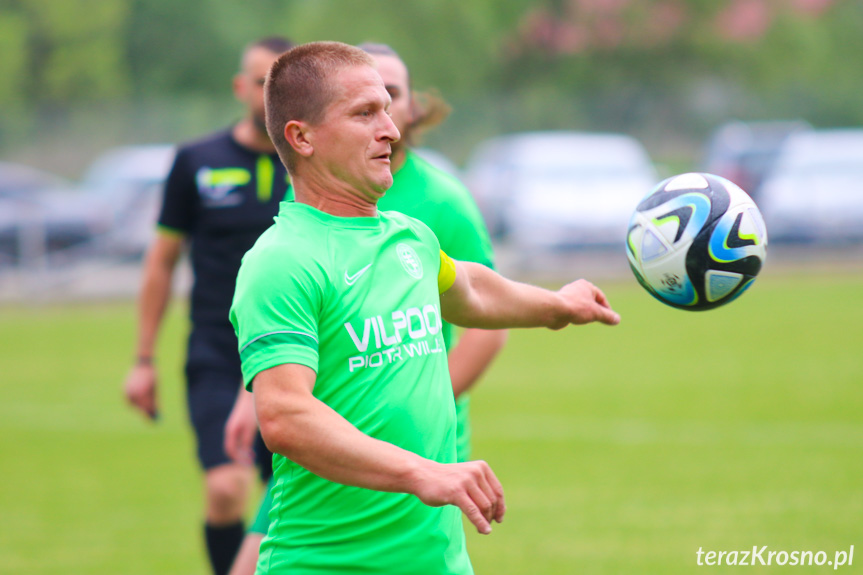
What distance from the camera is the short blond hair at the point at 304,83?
2.65 metres

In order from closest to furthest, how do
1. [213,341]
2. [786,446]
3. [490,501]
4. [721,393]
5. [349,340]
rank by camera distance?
[490,501], [349,340], [213,341], [786,446], [721,393]

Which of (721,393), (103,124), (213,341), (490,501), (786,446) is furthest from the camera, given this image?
(103,124)

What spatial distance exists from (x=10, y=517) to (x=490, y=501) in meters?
5.54

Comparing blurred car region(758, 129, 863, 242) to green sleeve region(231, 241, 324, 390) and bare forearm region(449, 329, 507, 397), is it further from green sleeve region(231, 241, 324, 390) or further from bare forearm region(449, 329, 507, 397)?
green sleeve region(231, 241, 324, 390)

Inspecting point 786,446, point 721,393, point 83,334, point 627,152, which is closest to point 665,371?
point 721,393

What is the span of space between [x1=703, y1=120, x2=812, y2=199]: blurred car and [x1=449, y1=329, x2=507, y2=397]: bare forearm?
17431 mm

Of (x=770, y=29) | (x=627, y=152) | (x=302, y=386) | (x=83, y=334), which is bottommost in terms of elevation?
(x=83, y=334)

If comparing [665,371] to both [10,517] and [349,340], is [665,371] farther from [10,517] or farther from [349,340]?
[349,340]

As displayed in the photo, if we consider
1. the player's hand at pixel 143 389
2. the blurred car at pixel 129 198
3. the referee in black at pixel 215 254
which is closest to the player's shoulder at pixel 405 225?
the referee in black at pixel 215 254

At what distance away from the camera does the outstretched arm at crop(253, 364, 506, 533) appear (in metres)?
2.35

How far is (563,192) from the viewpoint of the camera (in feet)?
70.5

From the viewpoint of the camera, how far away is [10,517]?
275 inches

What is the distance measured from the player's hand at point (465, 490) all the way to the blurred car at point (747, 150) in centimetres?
1921

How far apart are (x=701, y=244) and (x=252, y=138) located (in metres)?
2.55
